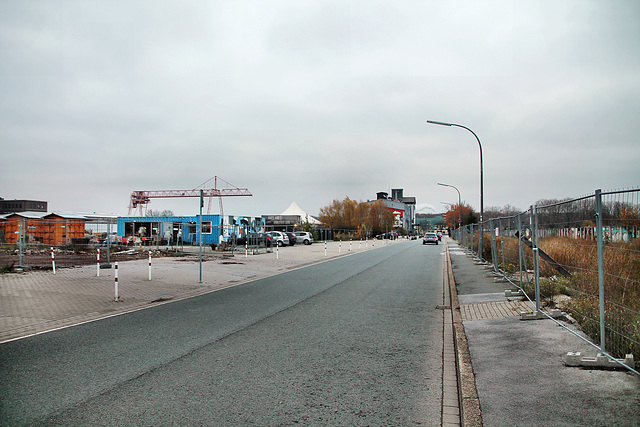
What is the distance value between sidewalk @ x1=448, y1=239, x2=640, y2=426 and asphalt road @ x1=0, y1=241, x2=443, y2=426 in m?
0.56

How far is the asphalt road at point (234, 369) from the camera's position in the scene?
427 cm

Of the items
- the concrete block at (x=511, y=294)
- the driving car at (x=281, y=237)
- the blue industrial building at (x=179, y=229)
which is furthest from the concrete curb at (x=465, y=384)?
the driving car at (x=281, y=237)

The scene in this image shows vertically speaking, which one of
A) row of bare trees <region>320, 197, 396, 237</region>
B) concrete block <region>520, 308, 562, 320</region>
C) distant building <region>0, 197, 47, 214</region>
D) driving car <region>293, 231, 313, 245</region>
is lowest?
concrete block <region>520, 308, 562, 320</region>

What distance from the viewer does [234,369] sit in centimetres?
561

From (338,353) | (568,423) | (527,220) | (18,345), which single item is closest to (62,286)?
(18,345)

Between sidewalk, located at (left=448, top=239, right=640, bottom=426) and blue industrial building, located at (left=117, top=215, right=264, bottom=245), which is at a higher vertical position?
blue industrial building, located at (left=117, top=215, right=264, bottom=245)

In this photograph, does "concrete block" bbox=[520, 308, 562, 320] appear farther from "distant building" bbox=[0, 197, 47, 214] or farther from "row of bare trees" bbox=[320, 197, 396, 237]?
"distant building" bbox=[0, 197, 47, 214]

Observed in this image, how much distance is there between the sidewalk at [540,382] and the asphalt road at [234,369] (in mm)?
557

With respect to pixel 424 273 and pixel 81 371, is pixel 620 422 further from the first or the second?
pixel 424 273

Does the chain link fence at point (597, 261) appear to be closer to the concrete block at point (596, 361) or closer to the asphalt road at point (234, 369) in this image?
the concrete block at point (596, 361)

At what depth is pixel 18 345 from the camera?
696 cm

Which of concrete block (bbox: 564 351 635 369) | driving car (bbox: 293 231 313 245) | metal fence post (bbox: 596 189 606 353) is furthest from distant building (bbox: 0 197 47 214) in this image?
metal fence post (bbox: 596 189 606 353)

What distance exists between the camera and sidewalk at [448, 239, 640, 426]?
3797mm

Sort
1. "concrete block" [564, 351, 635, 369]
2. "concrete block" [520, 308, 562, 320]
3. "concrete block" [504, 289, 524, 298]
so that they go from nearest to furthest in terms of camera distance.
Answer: "concrete block" [564, 351, 635, 369] → "concrete block" [520, 308, 562, 320] → "concrete block" [504, 289, 524, 298]
